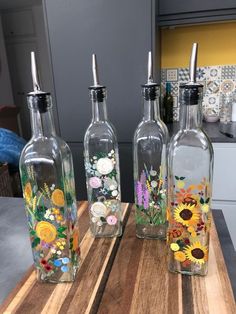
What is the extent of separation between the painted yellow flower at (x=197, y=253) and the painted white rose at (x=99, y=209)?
23 cm

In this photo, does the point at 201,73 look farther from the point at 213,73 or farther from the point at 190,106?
the point at 190,106

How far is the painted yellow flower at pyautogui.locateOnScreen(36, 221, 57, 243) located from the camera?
52 centimetres

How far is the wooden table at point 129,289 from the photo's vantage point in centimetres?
47

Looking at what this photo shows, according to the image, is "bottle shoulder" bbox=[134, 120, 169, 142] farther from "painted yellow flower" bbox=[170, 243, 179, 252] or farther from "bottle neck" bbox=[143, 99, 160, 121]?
"painted yellow flower" bbox=[170, 243, 179, 252]

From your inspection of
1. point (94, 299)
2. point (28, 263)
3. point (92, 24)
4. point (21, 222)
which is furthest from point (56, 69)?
point (94, 299)

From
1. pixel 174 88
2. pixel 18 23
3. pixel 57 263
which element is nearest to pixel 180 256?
pixel 57 263

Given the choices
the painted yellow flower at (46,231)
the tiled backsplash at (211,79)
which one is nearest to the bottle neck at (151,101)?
the painted yellow flower at (46,231)

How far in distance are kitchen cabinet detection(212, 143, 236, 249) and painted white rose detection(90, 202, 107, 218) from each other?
3.52ft

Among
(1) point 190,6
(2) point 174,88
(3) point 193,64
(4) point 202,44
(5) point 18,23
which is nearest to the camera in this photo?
(3) point 193,64

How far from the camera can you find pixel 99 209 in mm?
686

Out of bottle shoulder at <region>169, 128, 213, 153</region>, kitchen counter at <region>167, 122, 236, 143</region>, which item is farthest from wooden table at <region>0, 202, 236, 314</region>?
kitchen counter at <region>167, 122, 236, 143</region>

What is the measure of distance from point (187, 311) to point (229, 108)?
1759 millimetres

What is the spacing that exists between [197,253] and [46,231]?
0.95 feet

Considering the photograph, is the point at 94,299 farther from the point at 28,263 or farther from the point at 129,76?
the point at 129,76
